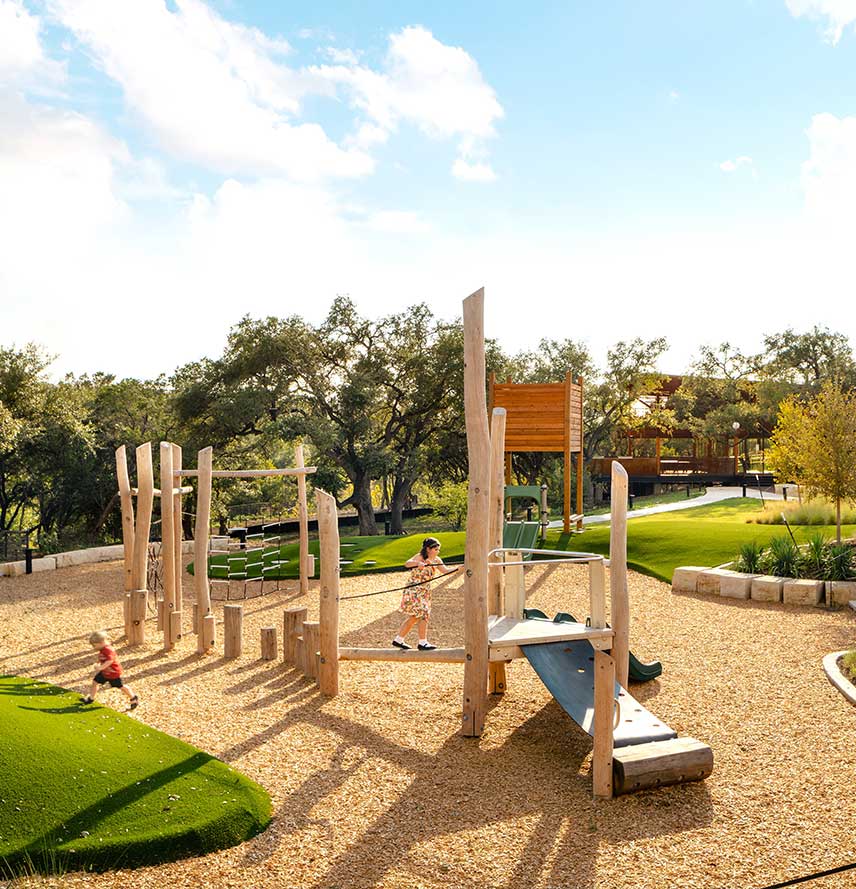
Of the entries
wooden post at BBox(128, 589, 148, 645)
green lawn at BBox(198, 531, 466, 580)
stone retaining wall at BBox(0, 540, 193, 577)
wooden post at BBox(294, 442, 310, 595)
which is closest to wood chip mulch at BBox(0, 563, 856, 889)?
wooden post at BBox(128, 589, 148, 645)

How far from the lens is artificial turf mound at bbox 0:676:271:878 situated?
5.12 metres

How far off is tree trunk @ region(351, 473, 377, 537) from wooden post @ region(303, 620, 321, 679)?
17.3m

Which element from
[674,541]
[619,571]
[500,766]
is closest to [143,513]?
[500,766]

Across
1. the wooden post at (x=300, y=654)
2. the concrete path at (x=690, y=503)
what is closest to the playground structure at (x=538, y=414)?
the concrete path at (x=690, y=503)

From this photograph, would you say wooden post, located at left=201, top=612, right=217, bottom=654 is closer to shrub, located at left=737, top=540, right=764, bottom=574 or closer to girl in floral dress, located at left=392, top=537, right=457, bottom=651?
girl in floral dress, located at left=392, top=537, right=457, bottom=651

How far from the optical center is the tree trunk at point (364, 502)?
26.8 metres

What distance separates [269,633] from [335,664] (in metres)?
1.89

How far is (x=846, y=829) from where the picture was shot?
549 centimetres

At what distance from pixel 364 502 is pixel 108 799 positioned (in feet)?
71.1

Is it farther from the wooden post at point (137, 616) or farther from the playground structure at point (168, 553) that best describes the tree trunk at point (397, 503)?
the wooden post at point (137, 616)

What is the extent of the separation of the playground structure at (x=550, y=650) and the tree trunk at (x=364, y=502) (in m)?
17.9

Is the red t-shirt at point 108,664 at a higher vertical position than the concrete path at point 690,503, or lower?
lower

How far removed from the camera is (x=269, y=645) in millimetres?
10141

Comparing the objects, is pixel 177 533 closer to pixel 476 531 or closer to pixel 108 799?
pixel 476 531
